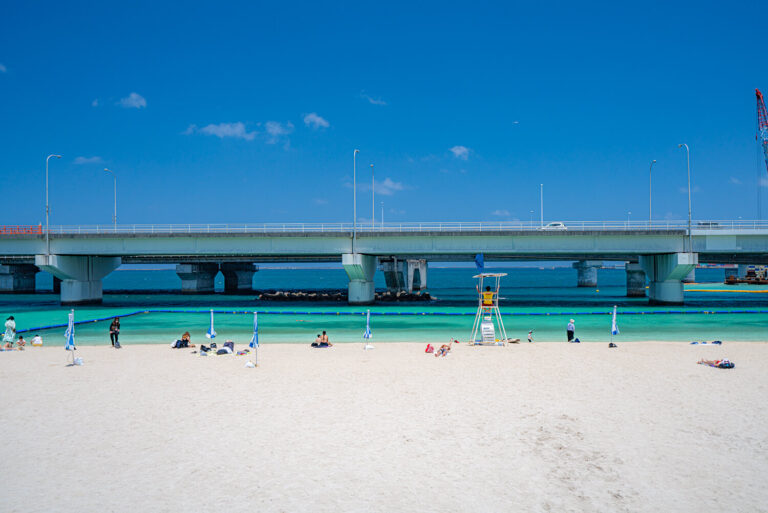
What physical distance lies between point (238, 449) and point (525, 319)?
39731 millimetres

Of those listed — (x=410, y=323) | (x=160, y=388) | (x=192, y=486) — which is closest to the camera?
(x=192, y=486)

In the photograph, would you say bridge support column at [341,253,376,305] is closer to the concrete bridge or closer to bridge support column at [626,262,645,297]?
the concrete bridge

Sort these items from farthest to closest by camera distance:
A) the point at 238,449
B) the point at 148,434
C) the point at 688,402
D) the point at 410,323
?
the point at 410,323
the point at 688,402
the point at 148,434
the point at 238,449

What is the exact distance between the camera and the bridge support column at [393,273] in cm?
8594

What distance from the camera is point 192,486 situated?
358 inches

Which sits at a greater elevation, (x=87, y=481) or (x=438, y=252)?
(x=438, y=252)

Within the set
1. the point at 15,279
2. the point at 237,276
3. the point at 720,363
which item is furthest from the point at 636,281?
the point at 15,279

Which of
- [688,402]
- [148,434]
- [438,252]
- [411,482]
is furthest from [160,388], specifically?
[438,252]

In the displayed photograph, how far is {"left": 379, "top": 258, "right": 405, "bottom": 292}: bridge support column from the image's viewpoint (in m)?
85.9

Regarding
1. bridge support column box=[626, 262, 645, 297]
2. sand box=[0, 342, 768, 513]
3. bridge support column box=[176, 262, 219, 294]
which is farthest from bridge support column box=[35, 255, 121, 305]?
bridge support column box=[626, 262, 645, 297]

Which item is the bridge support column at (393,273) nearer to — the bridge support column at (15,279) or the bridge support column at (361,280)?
the bridge support column at (361,280)

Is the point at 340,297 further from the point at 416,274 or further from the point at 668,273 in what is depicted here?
the point at 668,273

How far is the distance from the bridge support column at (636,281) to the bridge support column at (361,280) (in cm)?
4696

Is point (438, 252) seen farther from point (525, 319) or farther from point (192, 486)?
point (192, 486)
